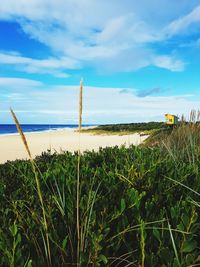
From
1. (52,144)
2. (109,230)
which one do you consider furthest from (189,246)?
(52,144)

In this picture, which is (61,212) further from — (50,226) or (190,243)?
(190,243)

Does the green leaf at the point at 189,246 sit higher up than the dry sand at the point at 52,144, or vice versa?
the green leaf at the point at 189,246

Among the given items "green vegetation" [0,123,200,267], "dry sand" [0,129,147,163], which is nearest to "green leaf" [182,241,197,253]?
"green vegetation" [0,123,200,267]

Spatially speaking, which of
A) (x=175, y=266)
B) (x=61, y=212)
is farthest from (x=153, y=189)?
(x=175, y=266)

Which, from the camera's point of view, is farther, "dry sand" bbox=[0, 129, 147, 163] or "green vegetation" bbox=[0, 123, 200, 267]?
"dry sand" bbox=[0, 129, 147, 163]

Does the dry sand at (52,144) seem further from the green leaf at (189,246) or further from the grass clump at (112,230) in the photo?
the green leaf at (189,246)

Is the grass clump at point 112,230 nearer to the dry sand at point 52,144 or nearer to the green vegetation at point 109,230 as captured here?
the green vegetation at point 109,230

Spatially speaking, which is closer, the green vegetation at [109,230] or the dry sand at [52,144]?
the green vegetation at [109,230]

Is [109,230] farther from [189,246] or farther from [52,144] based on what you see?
[52,144]

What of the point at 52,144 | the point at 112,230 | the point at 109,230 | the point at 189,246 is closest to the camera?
the point at 189,246

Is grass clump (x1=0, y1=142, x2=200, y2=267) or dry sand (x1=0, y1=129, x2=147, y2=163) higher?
grass clump (x1=0, y1=142, x2=200, y2=267)

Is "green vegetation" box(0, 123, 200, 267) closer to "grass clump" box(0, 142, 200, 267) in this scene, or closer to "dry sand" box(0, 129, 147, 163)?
"grass clump" box(0, 142, 200, 267)

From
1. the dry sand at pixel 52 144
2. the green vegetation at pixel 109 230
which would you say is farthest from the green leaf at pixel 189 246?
the dry sand at pixel 52 144

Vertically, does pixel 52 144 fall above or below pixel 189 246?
below
